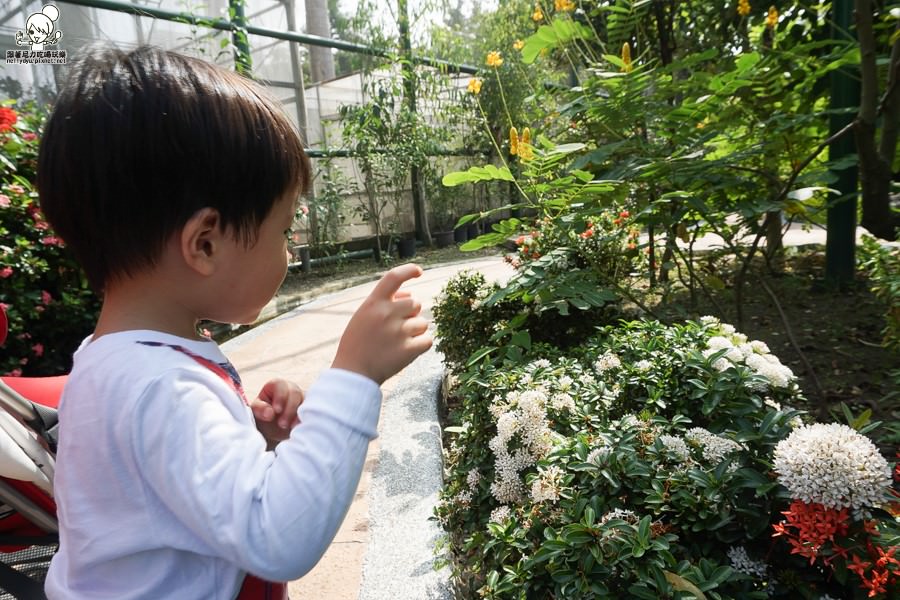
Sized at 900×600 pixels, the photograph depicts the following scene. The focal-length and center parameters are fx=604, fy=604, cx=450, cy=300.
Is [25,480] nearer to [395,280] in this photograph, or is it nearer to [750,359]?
[395,280]

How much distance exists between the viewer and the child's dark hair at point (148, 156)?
0.83m

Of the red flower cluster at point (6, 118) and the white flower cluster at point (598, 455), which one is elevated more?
the red flower cluster at point (6, 118)

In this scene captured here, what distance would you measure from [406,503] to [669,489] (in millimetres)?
1215

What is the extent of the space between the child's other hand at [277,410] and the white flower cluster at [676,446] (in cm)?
72

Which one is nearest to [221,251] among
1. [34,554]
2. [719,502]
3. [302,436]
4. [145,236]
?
[145,236]

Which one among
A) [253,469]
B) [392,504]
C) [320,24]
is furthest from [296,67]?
[253,469]

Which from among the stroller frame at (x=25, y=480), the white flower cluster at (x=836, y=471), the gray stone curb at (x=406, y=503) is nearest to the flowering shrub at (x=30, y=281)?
the gray stone curb at (x=406, y=503)

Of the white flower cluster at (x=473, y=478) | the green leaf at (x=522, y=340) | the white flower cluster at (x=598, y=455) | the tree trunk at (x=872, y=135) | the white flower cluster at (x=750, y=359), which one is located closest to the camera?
the white flower cluster at (x=598, y=455)

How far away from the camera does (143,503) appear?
80 centimetres

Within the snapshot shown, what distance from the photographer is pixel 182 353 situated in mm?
851

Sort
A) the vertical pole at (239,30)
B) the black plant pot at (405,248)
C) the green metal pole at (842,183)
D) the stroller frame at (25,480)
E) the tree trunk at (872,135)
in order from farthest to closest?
1. the black plant pot at (405,248)
2. the vertical pole at (239,30)
3. the green metal pole at (842,183)
4. the tree trunk at (872,135)
5. the stroller frame at (25,480)

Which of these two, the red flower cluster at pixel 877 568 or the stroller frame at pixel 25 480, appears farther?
the stroller frame at pixel 25 480

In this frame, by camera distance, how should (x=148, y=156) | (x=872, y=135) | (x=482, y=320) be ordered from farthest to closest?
(x=482, y=320) → (x=872, y=135) → (x=148, y=156)

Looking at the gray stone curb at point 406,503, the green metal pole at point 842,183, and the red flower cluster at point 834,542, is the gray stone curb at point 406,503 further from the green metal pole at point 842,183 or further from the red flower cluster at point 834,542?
the green metal pole at point 842,183
